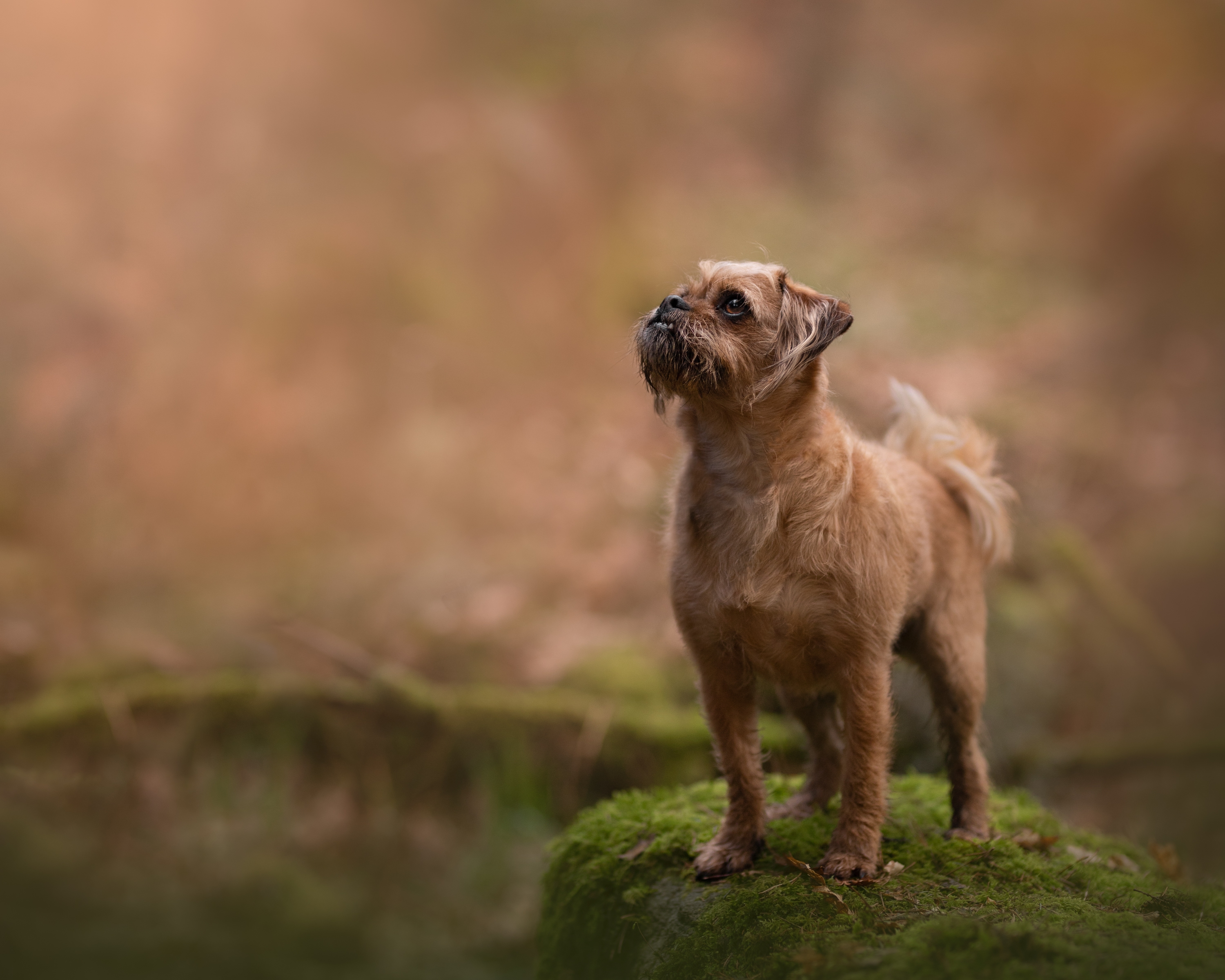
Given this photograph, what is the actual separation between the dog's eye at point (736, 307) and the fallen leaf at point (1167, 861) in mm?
3495

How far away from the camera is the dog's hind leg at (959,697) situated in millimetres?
4352

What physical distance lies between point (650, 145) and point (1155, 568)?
9.04 m

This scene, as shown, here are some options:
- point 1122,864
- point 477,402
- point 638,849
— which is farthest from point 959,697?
point 477,402

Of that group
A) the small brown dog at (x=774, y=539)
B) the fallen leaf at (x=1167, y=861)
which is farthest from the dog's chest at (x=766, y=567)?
the fallen leaf at (x=1167, y=861)

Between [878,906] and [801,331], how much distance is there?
83.9 inches

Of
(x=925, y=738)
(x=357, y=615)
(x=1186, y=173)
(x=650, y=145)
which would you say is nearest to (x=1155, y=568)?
(x=925, y=738)

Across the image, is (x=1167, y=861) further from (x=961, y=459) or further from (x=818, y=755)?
(x=961, y=459)

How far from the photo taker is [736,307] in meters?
3.67

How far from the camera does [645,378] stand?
3803 millimetres

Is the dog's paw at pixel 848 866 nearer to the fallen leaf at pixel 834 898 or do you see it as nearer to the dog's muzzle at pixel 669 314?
the fallen leaf at pixel 834 898

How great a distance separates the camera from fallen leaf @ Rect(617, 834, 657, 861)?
4145 millimetres

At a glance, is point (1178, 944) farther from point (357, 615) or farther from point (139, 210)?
point (139, 210)

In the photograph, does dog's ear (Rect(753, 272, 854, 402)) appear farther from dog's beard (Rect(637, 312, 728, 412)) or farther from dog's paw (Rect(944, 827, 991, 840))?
dog's paw (Rect(944, 827, 991, 840))

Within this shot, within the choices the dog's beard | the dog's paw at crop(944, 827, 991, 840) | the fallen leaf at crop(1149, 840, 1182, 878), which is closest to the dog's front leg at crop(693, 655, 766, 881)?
A: the dog's paw at crop(944, 827, 991, 840)
